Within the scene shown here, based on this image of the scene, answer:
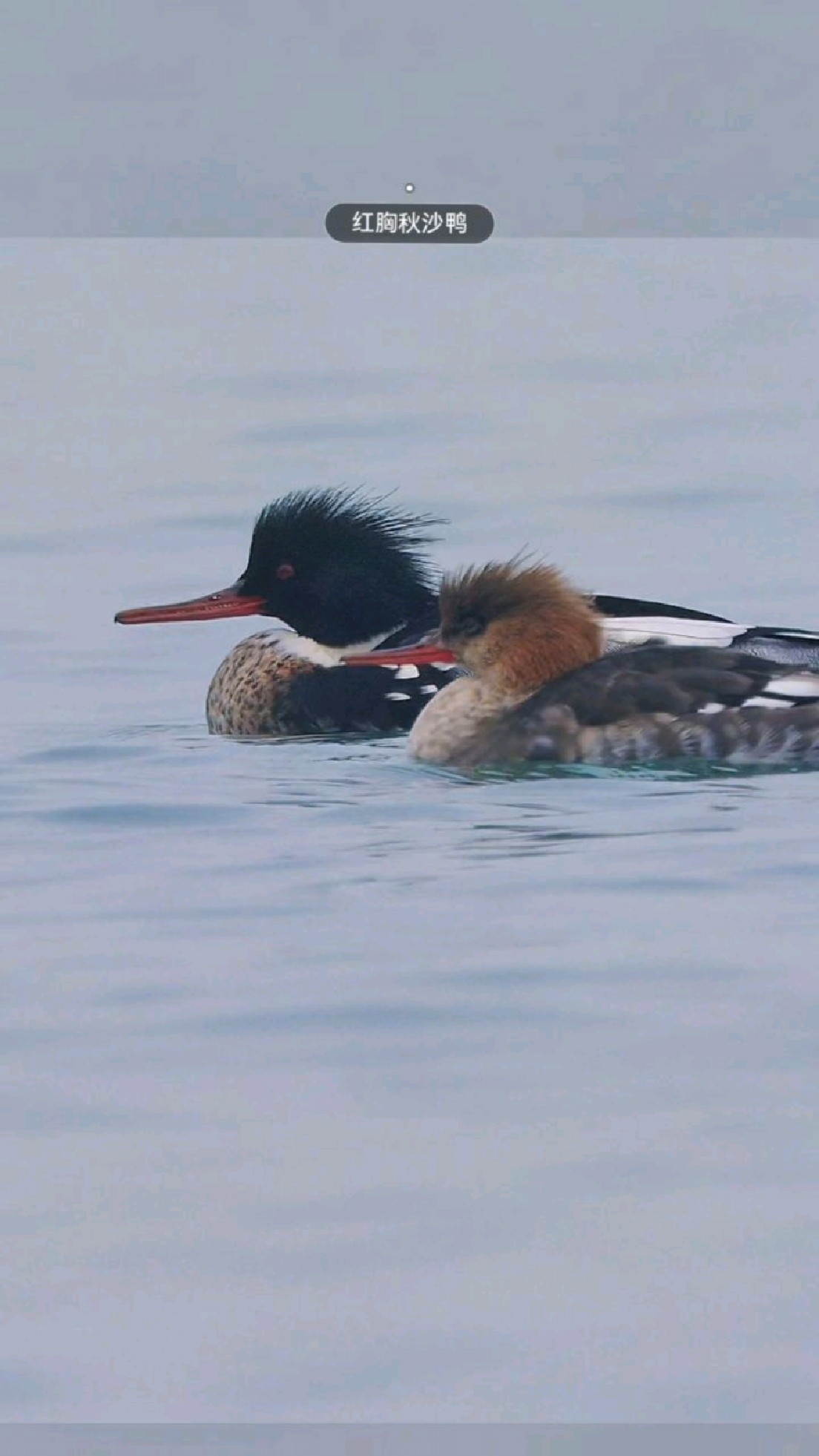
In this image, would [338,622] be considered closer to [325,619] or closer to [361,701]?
[325,619]

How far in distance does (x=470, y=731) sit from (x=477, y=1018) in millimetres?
1562

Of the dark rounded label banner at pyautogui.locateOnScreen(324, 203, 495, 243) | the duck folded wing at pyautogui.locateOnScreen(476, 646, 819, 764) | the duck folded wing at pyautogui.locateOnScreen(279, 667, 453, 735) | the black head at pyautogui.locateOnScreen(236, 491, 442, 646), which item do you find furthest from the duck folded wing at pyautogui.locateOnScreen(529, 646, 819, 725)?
the dark rounded label banner at pyautogui.locateOnScreen(324, 203, 495, 243)

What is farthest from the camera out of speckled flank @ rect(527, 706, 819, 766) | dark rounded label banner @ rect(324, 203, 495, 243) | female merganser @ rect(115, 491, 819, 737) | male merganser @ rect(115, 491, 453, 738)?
male merganser @ rect(115, 491, 453, 738)

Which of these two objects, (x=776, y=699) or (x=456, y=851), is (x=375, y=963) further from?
(x=776, y=699)

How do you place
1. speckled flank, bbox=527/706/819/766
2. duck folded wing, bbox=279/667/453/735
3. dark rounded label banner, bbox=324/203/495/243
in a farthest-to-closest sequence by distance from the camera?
duck folded wing, bbox=279/667/453/735
speckled flank, bbox=527/706/819/766
dark rounded label banner, bbox=324/203/495/243

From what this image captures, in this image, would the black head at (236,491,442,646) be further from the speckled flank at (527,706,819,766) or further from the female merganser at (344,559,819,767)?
the speckled flank at (527,706,819,766)

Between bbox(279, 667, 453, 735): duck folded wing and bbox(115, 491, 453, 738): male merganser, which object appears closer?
bbox(115, 491, 453, 738): male merganser

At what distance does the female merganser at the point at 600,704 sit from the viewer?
14.9 feet

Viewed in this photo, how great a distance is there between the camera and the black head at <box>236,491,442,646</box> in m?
4.58

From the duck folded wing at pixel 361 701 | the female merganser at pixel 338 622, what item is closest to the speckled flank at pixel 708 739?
the female merganser at pixel 338 622

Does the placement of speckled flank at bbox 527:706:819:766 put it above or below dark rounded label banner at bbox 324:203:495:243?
below

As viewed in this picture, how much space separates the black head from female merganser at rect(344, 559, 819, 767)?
0.21 metres

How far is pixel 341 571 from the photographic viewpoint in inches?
212

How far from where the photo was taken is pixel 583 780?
175 inches
